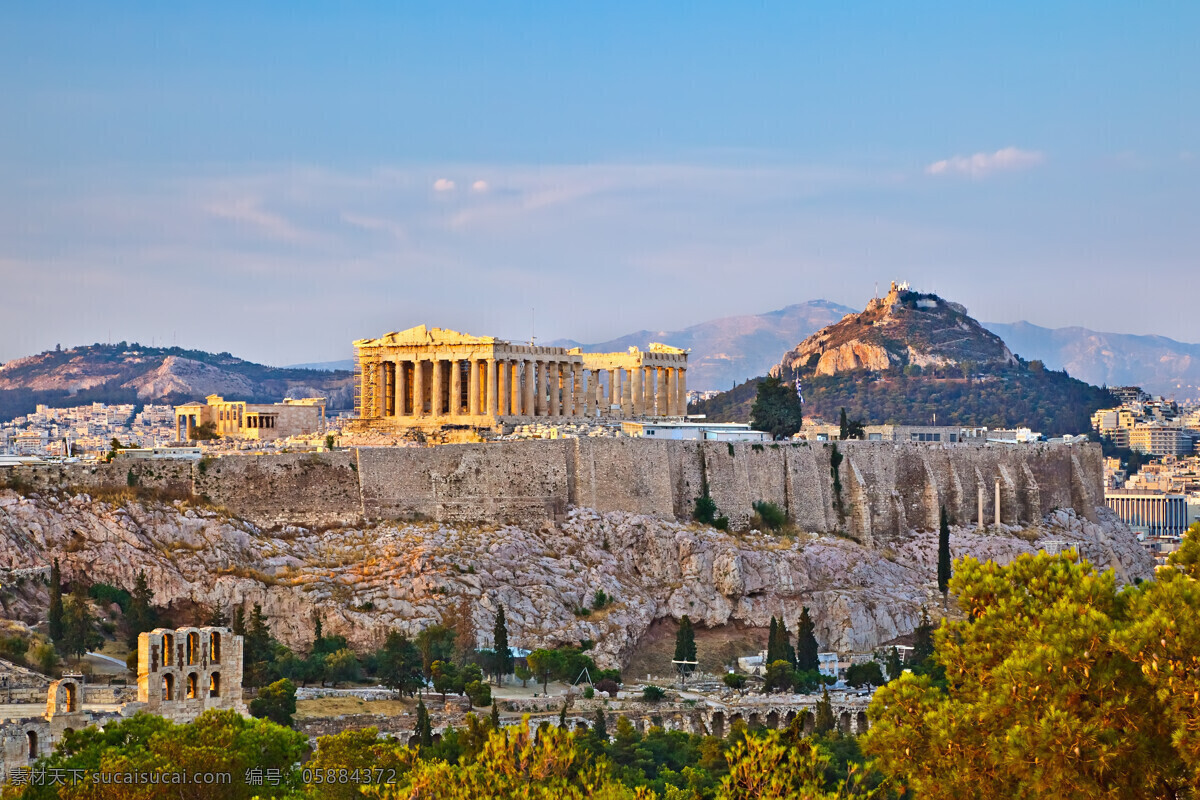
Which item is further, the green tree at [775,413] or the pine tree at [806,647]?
the green tree at [775,413]

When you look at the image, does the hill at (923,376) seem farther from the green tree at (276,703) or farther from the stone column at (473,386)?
the green tree at (276,703)

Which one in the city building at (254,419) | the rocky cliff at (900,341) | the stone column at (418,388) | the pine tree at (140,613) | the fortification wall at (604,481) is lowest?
the pine tree at (140,613)

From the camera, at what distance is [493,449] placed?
215 ft

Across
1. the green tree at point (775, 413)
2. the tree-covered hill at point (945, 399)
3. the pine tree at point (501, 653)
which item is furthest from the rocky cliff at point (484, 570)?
the tree-covered hill at point (945, 399)

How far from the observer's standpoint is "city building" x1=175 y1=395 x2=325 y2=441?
76.1 meters

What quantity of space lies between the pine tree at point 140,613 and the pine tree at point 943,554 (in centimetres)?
2834

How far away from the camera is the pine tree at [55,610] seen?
50344 mm

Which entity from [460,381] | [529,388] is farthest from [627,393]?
[460,381]

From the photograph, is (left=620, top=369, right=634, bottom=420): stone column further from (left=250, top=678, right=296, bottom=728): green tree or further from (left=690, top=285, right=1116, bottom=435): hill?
(left=690, top=285, right=1116, bottom=435): hill

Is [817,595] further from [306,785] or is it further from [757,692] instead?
[306,785]

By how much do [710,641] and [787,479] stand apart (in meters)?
12.0

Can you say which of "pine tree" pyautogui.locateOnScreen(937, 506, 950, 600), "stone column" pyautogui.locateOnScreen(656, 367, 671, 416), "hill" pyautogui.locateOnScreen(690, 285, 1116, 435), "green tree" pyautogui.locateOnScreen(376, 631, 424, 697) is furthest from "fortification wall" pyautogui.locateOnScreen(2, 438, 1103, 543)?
"hill" pyautogui.locateOnScreen(690, 285, 1116, 435)

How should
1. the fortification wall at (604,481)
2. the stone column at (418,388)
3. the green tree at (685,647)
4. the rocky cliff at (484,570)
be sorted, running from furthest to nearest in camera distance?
the stone column at (418,388) → the fortification wall at (604,481) → the green tree at (685,647) → the rocky cliff at (484,570)

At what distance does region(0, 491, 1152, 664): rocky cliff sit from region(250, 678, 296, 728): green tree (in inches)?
324
